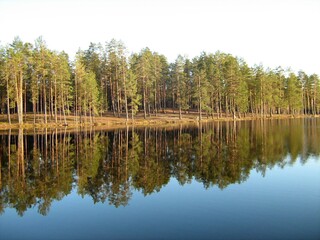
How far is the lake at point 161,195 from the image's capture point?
12.2 meters

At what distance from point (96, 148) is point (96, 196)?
57.7ft

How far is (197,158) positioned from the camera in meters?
27.5

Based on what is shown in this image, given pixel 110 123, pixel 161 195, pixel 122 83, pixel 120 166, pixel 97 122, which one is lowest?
pixel 161 195

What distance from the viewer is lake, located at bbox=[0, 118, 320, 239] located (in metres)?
→ 12.2

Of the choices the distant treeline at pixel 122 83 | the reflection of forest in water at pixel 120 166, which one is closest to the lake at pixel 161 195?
the reflection of forest in water at pixel 120 166

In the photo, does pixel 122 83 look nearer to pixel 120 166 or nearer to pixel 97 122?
pixel 97 122

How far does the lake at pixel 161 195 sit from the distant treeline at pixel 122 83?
43.4 meters

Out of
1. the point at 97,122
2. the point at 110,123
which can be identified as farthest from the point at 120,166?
the point at 110,123

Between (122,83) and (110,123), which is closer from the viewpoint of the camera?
(110,123)

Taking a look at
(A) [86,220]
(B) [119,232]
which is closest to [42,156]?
(A) [86,220]

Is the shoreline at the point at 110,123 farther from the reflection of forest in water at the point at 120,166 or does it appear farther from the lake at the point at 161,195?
the lake at the point at 161,195

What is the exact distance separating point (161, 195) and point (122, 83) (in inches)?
2625

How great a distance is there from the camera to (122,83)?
8181 cm

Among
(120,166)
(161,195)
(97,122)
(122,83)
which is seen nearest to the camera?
(161,195)
